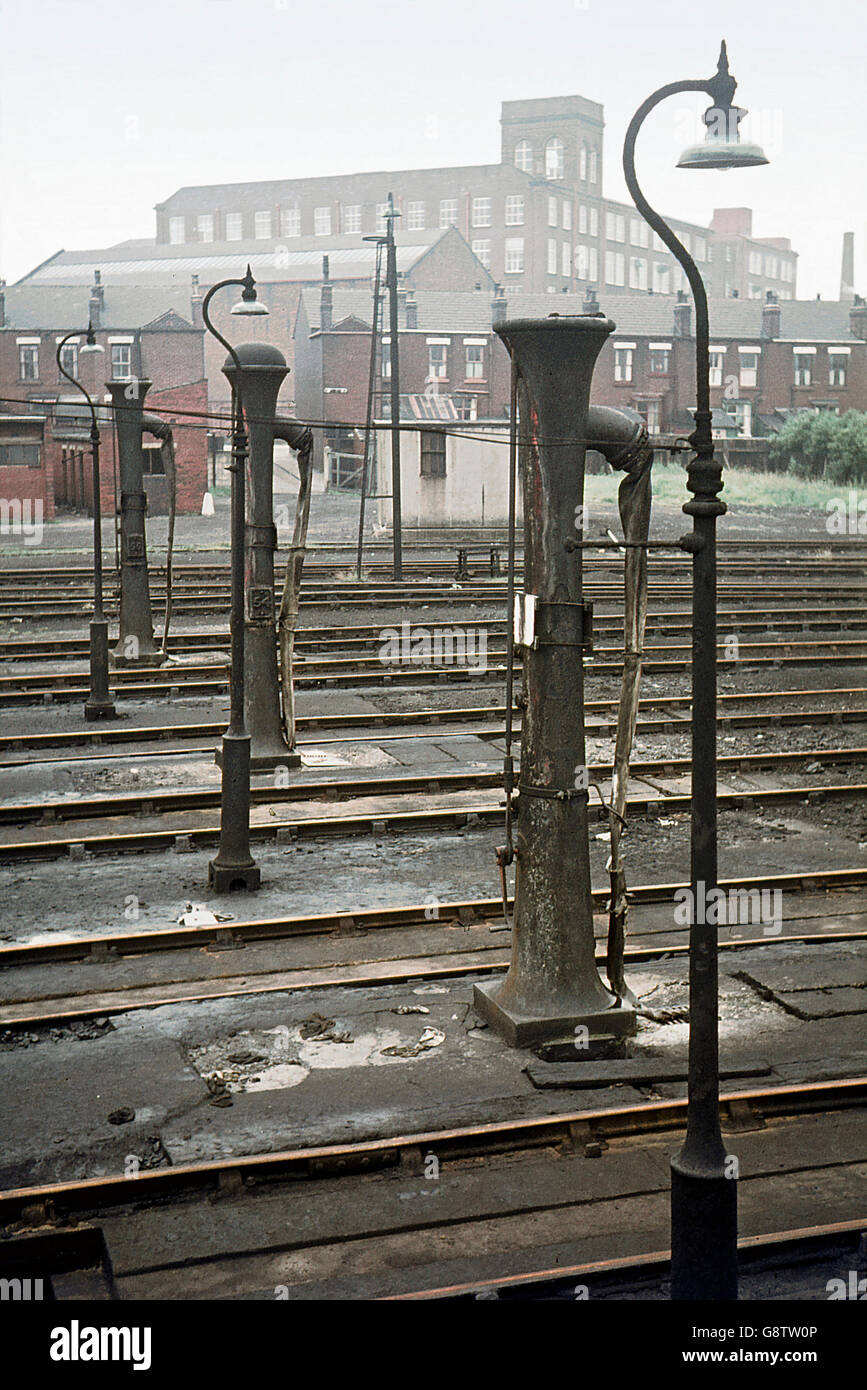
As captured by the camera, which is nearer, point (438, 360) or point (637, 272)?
point (438, 360)

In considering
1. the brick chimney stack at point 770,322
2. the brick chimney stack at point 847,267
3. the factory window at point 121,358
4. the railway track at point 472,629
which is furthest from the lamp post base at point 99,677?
the brick chimney stack at point 847,267

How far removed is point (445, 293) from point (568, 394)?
5993 cm

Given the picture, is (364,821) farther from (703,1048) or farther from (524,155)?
(524,155)

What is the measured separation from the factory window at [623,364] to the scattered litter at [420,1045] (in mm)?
56164

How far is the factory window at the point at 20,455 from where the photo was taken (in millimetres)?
44750

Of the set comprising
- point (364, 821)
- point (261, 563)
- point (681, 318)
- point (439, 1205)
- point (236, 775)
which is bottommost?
point (439, 1205)

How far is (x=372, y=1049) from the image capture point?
7.91 m

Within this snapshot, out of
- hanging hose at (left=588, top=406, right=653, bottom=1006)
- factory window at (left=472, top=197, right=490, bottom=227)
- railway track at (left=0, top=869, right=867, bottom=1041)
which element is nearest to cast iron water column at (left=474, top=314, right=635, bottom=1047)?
hanging hose at (left=588, top=406, right=653, bottom=1006)

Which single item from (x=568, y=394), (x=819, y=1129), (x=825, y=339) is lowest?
(x=819, y=1129)

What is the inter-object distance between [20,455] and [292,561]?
3466 centimetres

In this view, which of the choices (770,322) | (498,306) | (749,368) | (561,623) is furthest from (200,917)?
(770,322)

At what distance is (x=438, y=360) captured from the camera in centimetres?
6156
